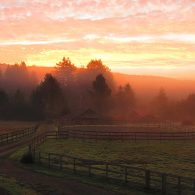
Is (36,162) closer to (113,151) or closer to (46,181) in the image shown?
(46,181)

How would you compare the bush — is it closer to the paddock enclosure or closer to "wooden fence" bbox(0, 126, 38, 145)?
the paddock enclosure

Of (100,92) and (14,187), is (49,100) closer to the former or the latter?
(100,92)

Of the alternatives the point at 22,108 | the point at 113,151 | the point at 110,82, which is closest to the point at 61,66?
the point at 110,82

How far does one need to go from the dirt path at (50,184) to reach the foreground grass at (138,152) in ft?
33.7

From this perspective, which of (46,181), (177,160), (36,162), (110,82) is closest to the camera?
(46,181)

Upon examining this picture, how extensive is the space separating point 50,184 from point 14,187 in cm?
237

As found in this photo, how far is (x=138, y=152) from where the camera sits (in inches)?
1845

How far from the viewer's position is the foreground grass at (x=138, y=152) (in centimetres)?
3691

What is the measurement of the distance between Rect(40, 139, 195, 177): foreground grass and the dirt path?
10266 mm

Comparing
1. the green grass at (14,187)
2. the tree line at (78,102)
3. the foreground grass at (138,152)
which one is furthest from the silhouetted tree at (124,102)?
the green grass at (14,187)

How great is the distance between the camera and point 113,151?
4747cm

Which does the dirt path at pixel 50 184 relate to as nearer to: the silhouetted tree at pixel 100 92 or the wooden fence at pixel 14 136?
the wooden fence at pixel 14 136

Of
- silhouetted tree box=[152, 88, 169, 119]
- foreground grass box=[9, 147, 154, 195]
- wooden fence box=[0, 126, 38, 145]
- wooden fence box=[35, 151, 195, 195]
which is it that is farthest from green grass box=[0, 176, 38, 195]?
silhouetted tree box=[152, 88, 169, 119]

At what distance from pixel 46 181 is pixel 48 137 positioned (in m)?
33.3
